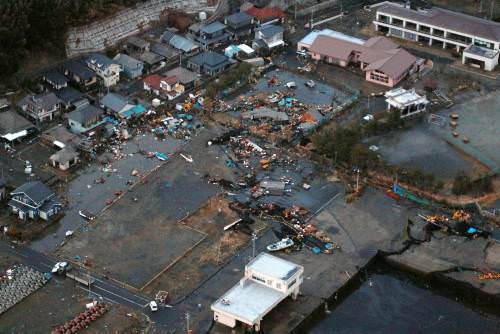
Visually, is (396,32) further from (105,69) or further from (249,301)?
(249,301)

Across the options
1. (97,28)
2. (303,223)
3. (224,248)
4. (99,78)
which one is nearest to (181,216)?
(224,248)

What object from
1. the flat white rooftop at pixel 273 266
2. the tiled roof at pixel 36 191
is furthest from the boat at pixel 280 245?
the tiled roof at pixel 36 191

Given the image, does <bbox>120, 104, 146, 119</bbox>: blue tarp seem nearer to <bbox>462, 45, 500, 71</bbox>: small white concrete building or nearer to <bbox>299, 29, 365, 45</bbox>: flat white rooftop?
<bbox>299, 29, 365, 45</bbox>: flat white rooftop

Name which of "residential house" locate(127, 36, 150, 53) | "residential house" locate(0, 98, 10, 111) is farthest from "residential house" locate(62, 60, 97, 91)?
"residential house" locate(127, 36, 150, 53)

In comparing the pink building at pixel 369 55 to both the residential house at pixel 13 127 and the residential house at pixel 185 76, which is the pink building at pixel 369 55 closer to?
the residential house at pixel 185 76

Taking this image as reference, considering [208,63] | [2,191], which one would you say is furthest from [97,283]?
[208,63]
